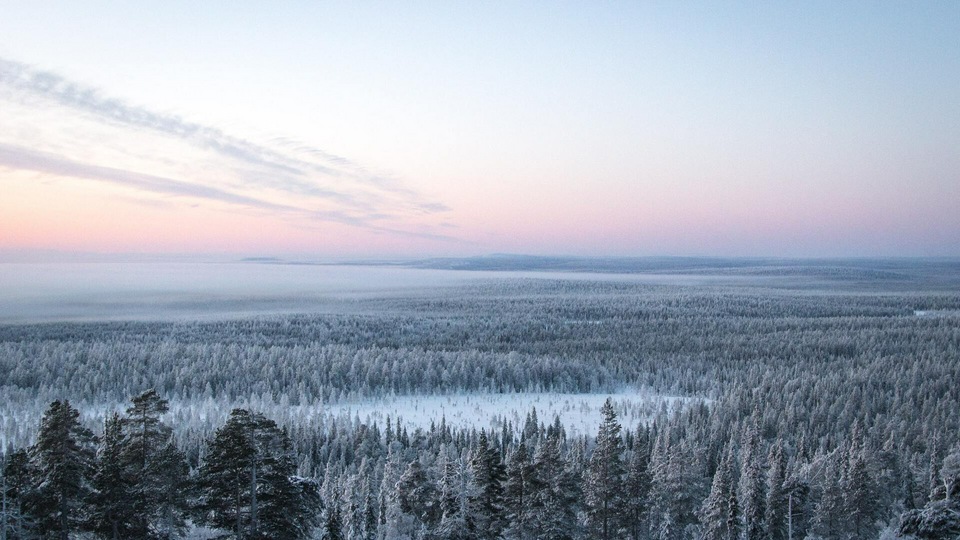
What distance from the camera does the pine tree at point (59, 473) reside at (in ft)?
68.1

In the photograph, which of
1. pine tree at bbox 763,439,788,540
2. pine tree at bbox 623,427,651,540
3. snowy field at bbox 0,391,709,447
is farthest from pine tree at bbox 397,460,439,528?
snowy field at bbox 0,391,709,447

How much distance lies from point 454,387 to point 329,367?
3808 centimetres

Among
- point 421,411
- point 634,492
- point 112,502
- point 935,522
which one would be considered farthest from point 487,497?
point 421,411

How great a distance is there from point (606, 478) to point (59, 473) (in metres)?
24.4

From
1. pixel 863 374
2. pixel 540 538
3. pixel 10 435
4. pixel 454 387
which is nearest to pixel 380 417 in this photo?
pixel 454 387

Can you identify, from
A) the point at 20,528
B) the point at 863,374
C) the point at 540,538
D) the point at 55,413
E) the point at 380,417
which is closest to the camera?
the point at 20,528

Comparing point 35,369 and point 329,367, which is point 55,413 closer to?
point 329,367

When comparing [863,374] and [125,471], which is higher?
[125,471]

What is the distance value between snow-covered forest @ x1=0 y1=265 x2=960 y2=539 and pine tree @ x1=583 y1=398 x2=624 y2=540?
0.12m

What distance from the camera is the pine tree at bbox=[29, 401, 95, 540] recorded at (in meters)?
20.8

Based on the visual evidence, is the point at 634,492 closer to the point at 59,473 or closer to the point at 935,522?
the point at 935,522

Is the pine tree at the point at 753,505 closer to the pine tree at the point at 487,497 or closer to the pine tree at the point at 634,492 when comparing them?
the pine tree at the point at 634,492

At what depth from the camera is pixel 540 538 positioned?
25953mm

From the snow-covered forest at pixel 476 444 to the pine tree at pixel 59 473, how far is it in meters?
0.07
